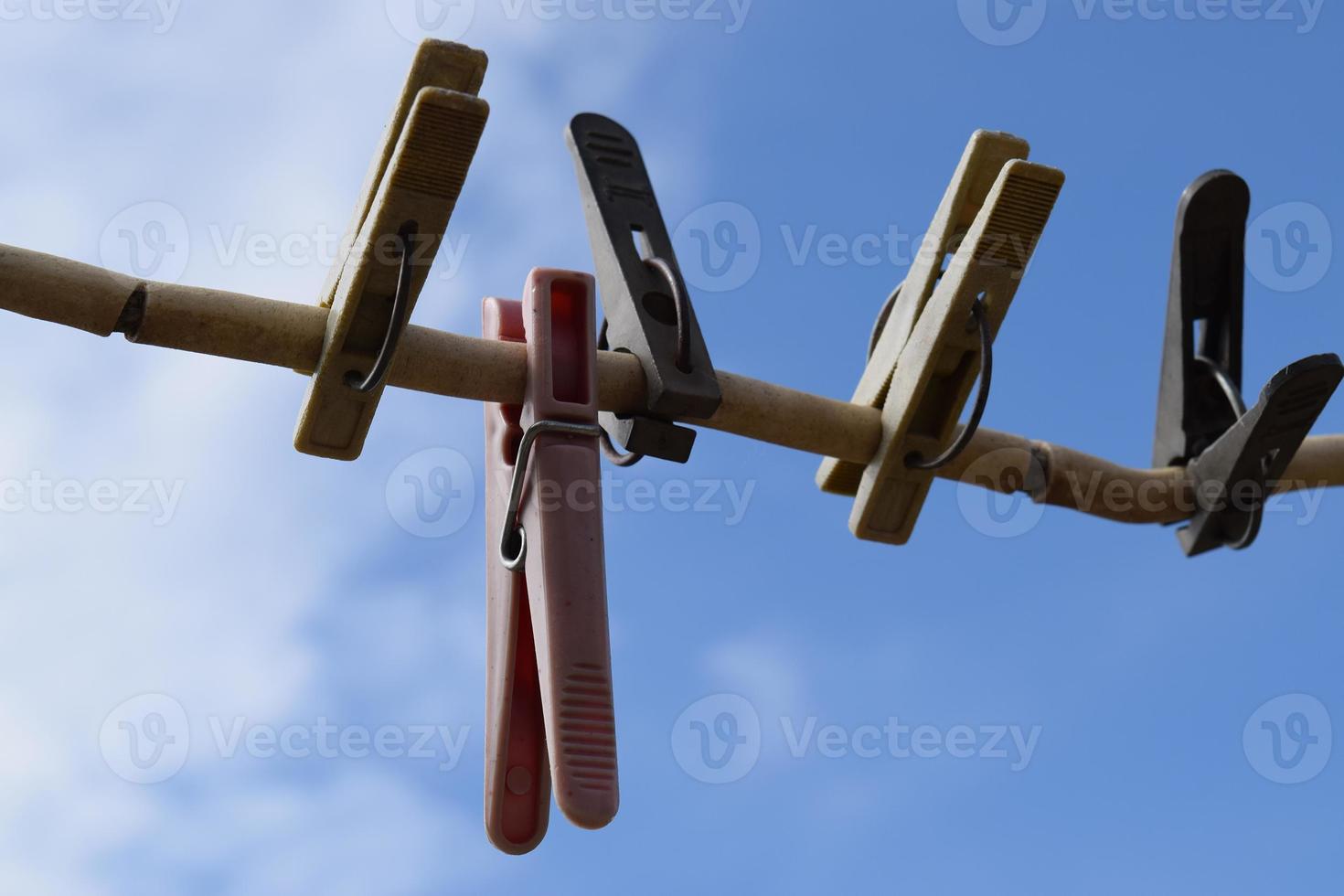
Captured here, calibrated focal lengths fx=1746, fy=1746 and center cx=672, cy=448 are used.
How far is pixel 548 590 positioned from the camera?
6.64 feet

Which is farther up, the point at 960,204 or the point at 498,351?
the point at 960,204

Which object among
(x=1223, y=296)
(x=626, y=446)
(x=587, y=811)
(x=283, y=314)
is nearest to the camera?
(x=587, y=811)

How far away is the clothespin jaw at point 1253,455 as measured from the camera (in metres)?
2.56

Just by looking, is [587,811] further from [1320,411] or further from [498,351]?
[1320,411]

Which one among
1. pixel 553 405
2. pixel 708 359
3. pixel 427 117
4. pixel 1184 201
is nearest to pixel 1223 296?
pixel 1184 201

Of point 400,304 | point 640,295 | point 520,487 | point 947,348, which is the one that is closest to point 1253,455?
point 947,348

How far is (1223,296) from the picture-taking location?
2.85 meters

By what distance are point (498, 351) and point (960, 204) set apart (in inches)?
30.0

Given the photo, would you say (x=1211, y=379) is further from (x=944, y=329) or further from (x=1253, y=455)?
(x=944, y=329)

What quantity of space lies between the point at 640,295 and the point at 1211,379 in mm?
1084

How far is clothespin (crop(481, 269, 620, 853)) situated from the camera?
6.49 ft

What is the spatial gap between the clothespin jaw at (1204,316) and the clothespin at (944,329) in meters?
0.44

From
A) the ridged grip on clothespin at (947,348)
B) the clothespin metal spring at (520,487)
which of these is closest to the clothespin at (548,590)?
the clothespin metal spring at (520,487)

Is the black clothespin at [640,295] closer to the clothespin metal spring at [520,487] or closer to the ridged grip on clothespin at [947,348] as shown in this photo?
the clothespin metal spring at [520,487]
